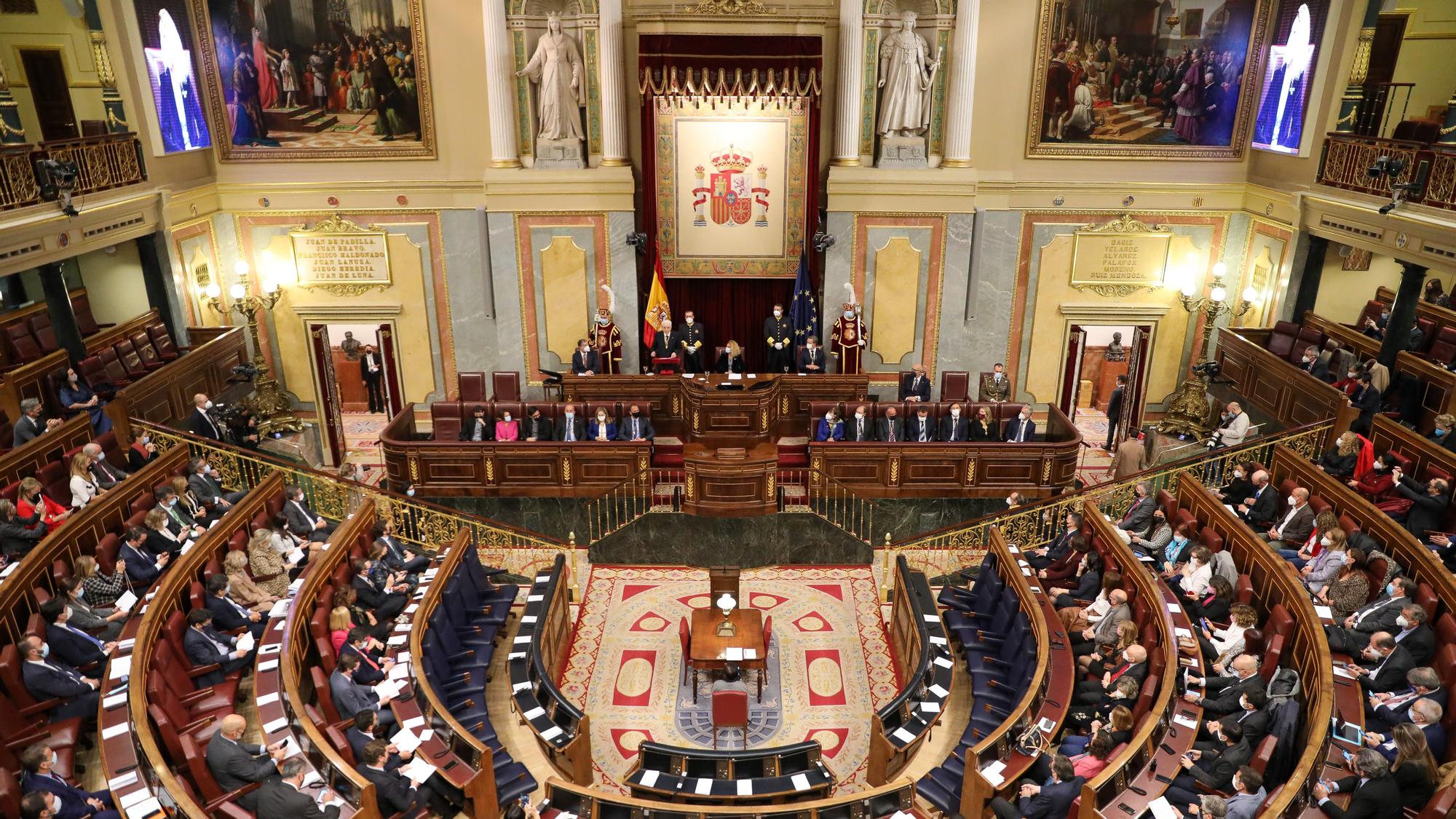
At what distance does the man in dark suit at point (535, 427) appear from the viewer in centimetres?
1230

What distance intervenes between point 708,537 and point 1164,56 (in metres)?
9.48

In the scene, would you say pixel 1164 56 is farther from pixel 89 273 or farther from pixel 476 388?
pixel 89 273

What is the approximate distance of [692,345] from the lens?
14336mm

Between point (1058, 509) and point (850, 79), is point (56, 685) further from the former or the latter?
point (850, 79)

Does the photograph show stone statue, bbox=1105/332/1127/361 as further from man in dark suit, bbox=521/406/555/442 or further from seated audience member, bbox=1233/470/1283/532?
man in dark suit, bbox=521/406/555/442

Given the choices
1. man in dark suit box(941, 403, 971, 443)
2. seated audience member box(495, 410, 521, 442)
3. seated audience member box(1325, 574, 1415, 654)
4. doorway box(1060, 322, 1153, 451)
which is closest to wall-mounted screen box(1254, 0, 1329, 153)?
doorway box(1060, 322, 1153, 451)

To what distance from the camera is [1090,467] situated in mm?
14312

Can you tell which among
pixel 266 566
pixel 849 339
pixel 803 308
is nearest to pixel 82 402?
pixel 266 566

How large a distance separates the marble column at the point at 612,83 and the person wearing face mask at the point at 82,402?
709 cm

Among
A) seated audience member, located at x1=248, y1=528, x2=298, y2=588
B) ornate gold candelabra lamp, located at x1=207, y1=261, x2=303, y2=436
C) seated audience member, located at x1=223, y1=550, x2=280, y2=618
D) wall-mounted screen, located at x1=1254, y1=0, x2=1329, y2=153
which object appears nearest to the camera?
seated audience member, located at x1=223, y1=550, x2=280, y2=618

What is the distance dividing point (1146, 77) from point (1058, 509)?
6.83 m

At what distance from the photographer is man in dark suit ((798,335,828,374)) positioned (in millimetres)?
13922

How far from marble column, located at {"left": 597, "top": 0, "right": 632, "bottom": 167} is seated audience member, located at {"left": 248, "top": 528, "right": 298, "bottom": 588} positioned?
7.30 m

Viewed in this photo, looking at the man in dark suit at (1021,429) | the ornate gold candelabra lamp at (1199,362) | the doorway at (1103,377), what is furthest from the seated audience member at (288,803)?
the ornate gold candelabra lamp at (1199,362)
